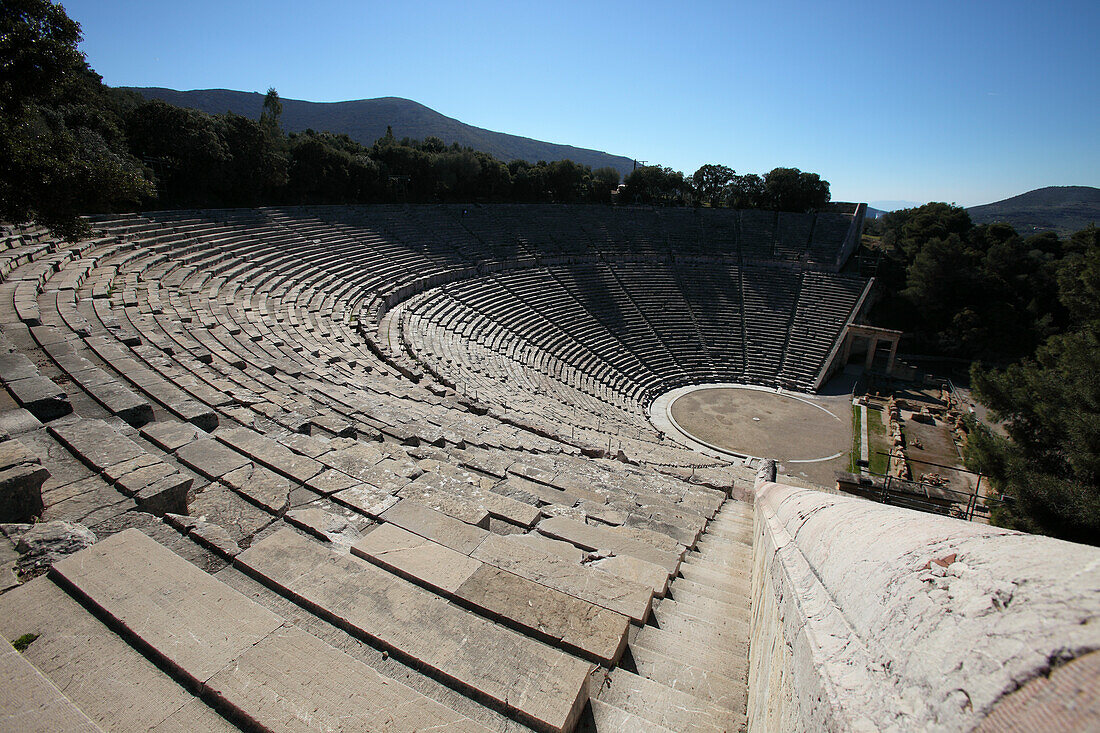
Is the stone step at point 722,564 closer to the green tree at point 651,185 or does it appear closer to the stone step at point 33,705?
the stone step at point 33,705

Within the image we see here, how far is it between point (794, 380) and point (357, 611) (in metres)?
24.3

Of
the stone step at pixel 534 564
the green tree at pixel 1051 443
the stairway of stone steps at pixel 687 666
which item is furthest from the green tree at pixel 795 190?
the stone step at pixel 534 564

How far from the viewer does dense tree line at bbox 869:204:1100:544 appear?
29.4 feet

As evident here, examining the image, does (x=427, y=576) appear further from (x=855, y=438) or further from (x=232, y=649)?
(x=855, y=438)

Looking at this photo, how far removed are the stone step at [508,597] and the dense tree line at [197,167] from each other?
874 centimetres

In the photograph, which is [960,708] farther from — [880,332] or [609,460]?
[880,332]

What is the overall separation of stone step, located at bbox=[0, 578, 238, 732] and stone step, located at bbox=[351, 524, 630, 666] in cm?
124

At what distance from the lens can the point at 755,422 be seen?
20.0 metres

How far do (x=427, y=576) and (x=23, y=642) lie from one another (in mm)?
1872

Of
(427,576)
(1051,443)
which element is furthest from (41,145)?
(1051,443)

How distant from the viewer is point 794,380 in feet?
77.8

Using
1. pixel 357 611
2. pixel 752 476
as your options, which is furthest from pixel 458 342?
pixel 357 611

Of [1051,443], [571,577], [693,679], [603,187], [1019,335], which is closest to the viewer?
[693,679]

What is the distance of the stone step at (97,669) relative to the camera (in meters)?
2.12
